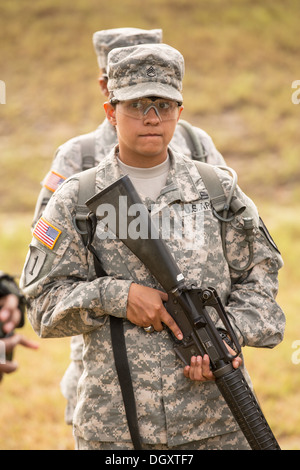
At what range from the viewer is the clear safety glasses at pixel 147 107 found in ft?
7.86

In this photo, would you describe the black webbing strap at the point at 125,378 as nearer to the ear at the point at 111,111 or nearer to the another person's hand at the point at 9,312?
the ear at the point at 111,111

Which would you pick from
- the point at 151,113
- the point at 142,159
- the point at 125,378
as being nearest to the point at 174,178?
the point at 142,159

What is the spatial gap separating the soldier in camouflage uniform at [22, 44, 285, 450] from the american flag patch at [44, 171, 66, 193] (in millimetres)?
808

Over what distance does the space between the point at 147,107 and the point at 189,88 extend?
399 inches

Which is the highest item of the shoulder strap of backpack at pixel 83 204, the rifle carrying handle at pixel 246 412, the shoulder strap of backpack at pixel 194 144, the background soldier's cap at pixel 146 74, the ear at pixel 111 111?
the background soldier's cap at pixel 146 74

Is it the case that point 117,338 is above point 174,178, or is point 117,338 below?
below

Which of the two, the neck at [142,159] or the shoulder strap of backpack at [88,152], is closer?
the neck at [142,159]

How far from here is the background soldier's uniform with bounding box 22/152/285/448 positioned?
7.86 feet

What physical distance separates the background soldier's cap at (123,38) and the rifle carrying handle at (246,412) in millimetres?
1770

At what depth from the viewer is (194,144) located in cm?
340

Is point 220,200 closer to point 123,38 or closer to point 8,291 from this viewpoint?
point 8,291

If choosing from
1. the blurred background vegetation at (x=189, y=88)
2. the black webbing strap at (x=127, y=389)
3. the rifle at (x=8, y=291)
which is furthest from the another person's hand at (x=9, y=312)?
the blurred background vegetation at (x=189, y=88)

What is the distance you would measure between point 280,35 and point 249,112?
2.13 metres
